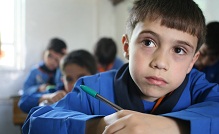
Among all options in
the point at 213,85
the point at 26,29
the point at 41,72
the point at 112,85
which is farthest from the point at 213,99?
the point at 26,29

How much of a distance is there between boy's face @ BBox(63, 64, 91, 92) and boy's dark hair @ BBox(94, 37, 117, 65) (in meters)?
1.05

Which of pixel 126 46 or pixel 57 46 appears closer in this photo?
pixel 126 46

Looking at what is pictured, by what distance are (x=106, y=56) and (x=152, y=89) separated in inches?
80.4

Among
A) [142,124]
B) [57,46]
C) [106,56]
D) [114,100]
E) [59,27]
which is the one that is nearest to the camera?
[142,124]

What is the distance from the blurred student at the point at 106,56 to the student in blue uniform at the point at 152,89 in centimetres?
181

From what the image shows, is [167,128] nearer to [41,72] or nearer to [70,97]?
[70,97]

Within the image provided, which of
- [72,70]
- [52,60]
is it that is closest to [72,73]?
[72,70]

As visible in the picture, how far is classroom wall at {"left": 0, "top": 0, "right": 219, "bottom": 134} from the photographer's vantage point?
4270 millimetres

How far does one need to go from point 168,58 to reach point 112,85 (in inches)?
8.9

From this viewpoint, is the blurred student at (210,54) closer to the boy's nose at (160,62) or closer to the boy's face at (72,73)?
the boy's face at (72,73)

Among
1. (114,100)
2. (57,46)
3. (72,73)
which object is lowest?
(57,46)

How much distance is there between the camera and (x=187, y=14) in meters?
0.77

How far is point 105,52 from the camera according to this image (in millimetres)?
2828

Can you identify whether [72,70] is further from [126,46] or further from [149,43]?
[149,43]
